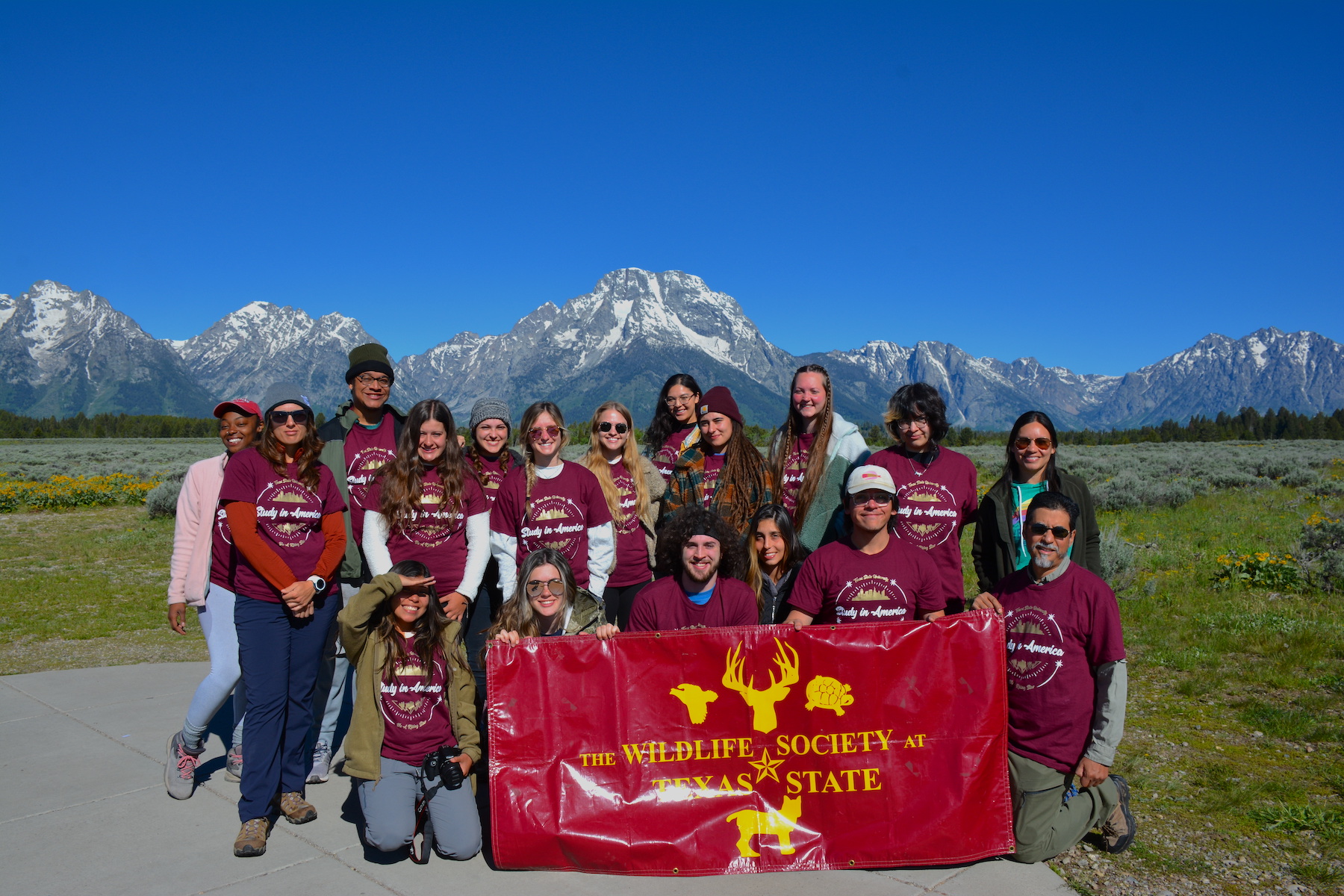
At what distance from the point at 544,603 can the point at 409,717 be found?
85 cm

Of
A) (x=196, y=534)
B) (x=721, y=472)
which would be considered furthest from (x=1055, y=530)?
(x=196, y=534)

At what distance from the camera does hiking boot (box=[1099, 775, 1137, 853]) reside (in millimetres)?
3697

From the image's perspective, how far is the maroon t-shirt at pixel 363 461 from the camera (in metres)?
4.59

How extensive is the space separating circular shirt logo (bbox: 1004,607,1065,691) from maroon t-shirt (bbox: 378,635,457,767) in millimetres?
2868

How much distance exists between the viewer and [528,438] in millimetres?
4680

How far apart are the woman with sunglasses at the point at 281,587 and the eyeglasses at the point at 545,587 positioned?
1.04 metres

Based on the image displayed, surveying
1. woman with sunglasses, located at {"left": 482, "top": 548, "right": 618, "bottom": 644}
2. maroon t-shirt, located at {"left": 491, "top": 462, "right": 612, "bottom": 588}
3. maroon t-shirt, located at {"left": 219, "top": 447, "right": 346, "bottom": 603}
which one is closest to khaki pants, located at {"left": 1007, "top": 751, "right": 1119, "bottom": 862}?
woman with sunglasses, located at {"left": 482, "top": 548, "right": 618, "bottom": 644}

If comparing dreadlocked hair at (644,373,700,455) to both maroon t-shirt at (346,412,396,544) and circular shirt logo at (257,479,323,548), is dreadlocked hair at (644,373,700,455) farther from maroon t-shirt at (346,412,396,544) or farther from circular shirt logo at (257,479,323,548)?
circular shirt logo at (257,479,323,548)

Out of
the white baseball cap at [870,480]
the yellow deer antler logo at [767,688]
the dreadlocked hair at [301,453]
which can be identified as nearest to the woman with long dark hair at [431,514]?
the dreadlocked hair at [301,453]

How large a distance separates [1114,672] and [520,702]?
279 centimetres

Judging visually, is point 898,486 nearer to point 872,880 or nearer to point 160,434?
point 872,880

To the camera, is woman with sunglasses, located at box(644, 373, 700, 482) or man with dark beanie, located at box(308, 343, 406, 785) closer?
man with dark beanie, located at box(308, 343, 406, 785)

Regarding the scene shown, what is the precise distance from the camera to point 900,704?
372 cm

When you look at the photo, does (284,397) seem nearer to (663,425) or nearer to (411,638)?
(411,638)
